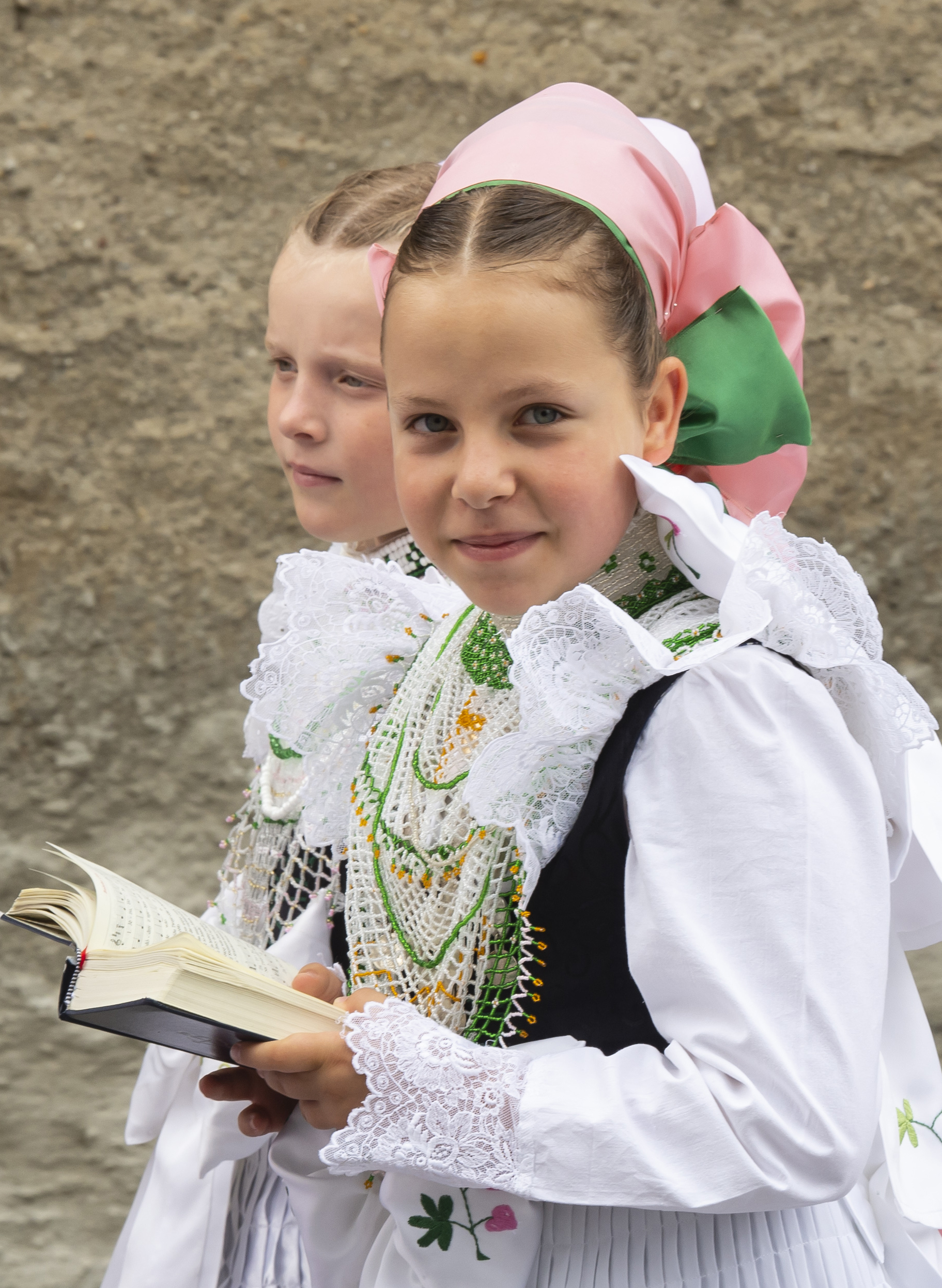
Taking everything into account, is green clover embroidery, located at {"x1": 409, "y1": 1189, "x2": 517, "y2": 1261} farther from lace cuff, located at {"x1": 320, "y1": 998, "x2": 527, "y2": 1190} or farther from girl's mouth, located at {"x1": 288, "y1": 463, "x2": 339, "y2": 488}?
girl's mouth, located at {"x1": 288, "y1": 463, "x2": 339, "y2": 488}

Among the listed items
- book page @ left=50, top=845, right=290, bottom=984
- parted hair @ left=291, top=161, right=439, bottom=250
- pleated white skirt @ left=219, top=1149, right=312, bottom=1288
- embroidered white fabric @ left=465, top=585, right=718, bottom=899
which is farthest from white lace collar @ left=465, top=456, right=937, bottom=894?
parted hair @ left=291, top=161, right=439, bottom=250

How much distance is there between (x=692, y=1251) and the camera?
0.97m

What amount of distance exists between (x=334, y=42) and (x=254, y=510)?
1.03 meters

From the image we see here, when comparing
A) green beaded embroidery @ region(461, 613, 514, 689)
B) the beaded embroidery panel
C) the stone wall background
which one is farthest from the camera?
the stone wall background

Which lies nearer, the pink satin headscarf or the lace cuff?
the lace cuff

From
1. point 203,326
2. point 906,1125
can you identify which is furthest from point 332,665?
point 203,326

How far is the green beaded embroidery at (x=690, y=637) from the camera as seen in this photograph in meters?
0.96

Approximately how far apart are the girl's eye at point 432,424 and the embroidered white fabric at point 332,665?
1.05ft

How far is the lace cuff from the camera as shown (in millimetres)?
868

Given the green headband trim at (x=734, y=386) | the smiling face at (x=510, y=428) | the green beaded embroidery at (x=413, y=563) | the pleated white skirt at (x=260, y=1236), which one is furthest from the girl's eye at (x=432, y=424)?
the pleated white skirt at (x=260, y=1236)

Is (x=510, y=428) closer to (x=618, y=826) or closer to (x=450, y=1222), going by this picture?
(x=618, y=826)

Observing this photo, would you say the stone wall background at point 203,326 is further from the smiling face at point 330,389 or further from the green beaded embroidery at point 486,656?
the green beaded embroidery at point 486,656

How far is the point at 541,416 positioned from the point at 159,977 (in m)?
0.51

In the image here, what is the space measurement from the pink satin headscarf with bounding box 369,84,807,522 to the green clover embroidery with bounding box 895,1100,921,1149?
56 centimetres
